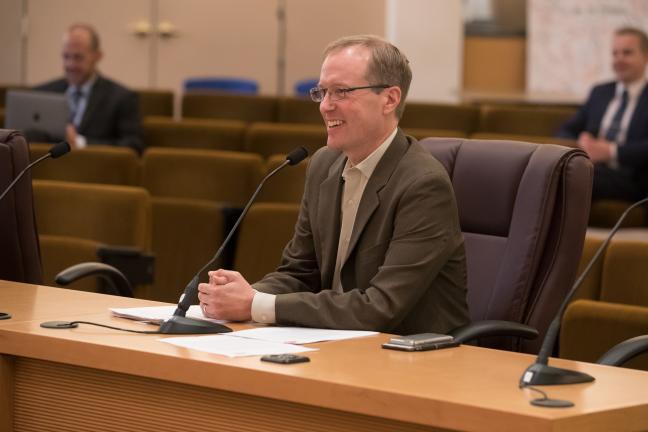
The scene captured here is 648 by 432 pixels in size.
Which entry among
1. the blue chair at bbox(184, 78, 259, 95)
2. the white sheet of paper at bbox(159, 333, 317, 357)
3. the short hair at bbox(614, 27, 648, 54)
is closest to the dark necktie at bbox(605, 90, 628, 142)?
the short hair at bbox(614, 27, 648, 54)

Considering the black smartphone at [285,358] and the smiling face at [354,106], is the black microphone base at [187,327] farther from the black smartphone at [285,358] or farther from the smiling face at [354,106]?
the smiling face at [354,106]

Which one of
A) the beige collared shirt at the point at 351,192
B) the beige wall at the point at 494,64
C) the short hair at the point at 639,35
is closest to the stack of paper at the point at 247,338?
the beige collared shirt at the point at 351,192

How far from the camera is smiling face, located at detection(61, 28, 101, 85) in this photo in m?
7.21

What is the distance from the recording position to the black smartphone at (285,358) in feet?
7.23

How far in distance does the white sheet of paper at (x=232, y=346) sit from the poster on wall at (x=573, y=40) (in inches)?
311

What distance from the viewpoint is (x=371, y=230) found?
293 cm

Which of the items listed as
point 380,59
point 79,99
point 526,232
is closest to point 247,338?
point 380,59

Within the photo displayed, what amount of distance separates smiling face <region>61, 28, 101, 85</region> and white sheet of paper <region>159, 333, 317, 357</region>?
5.02 meters

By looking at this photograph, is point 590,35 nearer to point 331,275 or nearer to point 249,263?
point 249,263

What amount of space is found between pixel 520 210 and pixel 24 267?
1405mm

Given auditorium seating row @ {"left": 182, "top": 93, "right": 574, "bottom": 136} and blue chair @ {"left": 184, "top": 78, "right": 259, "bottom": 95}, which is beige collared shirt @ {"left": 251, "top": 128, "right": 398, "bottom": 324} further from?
blue chair @ {"left": 184, "top": 78, "right": 259, "bottom": 95}

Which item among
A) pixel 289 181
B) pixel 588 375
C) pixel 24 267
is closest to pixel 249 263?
pixel 289 181

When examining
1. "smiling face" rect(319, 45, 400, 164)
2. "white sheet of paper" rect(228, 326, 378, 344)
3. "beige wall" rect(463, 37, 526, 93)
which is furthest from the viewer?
"beige wall" rect(463, 37, 526, 93)

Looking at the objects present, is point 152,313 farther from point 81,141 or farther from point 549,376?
point 81,141
